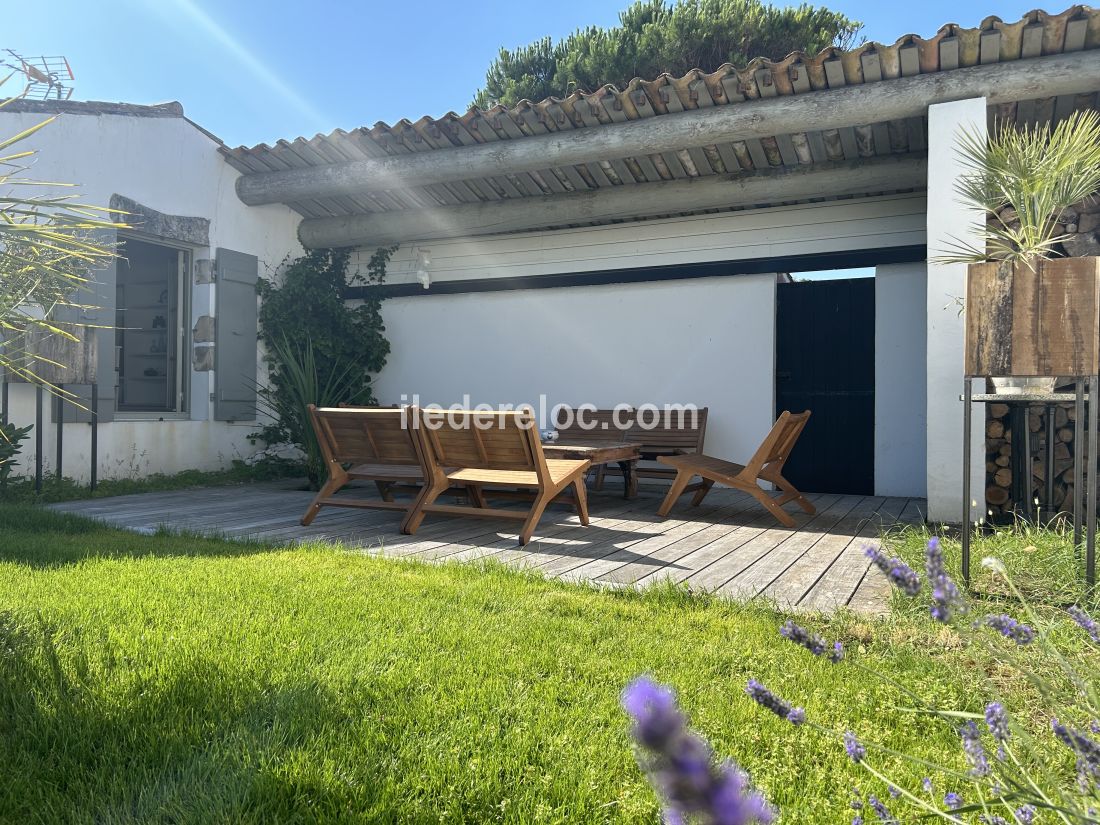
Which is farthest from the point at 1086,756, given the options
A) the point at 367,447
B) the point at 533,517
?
the point at 367,447

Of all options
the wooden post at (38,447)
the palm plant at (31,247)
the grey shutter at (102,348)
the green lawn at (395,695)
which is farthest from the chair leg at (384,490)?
the palm plant at (31,247)

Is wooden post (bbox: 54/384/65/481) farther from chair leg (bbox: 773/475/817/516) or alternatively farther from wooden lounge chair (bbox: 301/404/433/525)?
chair leg (bbox: 773/475/817/516)

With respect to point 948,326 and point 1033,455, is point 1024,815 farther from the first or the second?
point 1033,455

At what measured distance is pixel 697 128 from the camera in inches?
218

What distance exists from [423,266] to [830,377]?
14.9ft

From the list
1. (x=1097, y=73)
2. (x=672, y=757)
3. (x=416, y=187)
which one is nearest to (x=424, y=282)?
(x=416, y=187)

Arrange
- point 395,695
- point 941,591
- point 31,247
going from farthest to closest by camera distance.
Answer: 1. point 395,695
2. point 31,247
3. point 941,591

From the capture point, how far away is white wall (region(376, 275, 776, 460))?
710 centimetres

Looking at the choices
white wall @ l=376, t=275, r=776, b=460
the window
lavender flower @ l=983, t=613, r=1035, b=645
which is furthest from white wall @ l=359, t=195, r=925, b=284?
lavender flower @ l=983, t=613, r=1035, b=645

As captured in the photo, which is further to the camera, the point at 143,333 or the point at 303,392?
the point at 143,333

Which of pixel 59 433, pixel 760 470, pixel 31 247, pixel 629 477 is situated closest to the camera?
pixel 31 247

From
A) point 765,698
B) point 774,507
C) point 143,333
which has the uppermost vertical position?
point 143,333

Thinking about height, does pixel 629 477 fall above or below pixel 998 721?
below

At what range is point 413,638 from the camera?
2.31m
